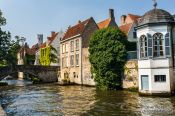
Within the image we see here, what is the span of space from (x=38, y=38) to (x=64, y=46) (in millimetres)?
41376

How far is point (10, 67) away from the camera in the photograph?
54.5 m

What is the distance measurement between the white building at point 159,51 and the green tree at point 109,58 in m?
6.98

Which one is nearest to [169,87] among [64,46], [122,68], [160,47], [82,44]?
[160,47]

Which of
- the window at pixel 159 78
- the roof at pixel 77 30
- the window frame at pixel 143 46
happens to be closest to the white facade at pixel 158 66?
the window at pixel 159 78

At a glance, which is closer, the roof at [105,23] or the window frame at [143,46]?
the window frame at [143,46]

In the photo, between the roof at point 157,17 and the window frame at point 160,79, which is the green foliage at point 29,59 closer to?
the roof at point 157,17

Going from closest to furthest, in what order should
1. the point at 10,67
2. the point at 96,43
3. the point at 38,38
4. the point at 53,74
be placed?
the point at 96,43 < the point at 10,67 < the point at 53,74 < the point at 38,38

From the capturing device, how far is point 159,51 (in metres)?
27.9

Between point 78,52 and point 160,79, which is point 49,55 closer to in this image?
point 78,52

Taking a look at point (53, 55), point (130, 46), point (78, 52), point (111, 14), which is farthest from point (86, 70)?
point (53, 55)

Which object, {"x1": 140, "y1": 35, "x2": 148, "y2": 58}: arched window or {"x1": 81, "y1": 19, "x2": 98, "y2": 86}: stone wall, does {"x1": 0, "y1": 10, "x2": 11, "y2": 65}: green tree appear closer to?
{"x1": 81, "y1": 19, "x2": 98, "y2": 86}: stone wall

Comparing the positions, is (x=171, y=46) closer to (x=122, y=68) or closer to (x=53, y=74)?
(x=122, y=68)

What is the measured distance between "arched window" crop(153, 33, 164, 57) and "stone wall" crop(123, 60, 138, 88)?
511 cm

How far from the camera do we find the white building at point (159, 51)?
27.7 m
